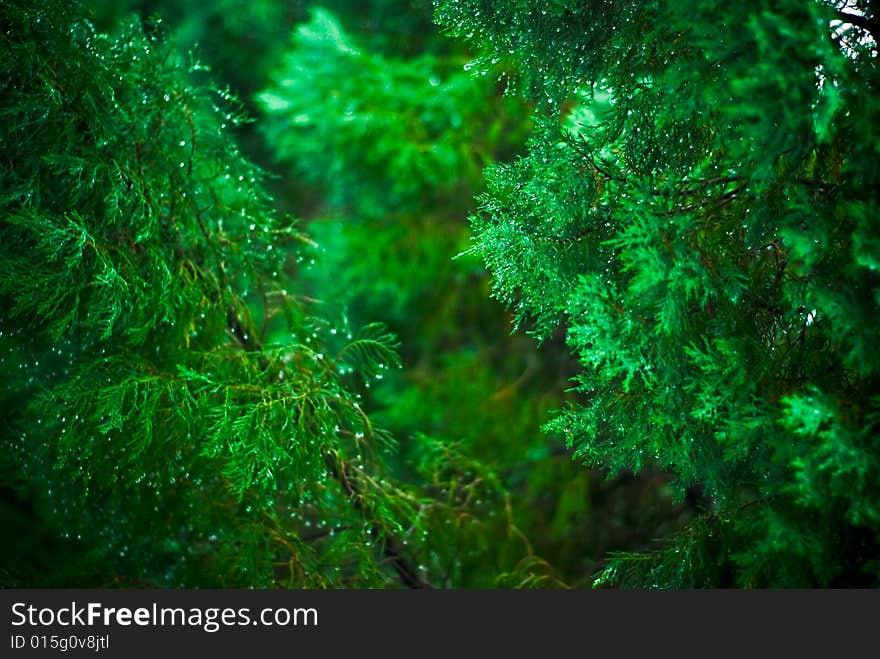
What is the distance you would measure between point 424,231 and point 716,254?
12.1 ft

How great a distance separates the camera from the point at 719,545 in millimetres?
2100

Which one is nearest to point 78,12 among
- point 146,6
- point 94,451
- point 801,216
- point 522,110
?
point 94,451

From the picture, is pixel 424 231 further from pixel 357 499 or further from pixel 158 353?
pixel 158 353

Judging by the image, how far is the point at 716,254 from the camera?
75.2 inches

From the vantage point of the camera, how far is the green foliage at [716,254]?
65.8 inches

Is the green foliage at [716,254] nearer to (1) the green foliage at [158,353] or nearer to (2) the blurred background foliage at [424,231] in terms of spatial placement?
(1) the green foliage at [158,353]

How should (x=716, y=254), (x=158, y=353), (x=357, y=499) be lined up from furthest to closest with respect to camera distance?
1. (x=357, y=499)
2. (x=158, y=353)
3. (x=716, y=254)

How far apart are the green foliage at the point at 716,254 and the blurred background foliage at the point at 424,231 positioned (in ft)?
6.26

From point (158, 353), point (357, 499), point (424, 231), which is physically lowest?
point (357, 499)

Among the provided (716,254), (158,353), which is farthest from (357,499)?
(716,254)

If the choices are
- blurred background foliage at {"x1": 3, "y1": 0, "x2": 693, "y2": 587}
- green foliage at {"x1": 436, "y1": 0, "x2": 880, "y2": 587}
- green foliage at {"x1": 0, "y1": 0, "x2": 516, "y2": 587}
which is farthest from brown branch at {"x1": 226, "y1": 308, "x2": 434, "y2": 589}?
blurred background foliage at {"x1": 3, "y1": 0, "x2": 693, "y2": 587}

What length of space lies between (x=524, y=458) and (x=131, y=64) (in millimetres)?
3115

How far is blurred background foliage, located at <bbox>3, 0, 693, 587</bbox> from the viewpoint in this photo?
4633 mm

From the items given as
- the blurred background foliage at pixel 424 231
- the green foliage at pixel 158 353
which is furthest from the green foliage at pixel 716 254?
the blurred background foliage at pixel 424 231
